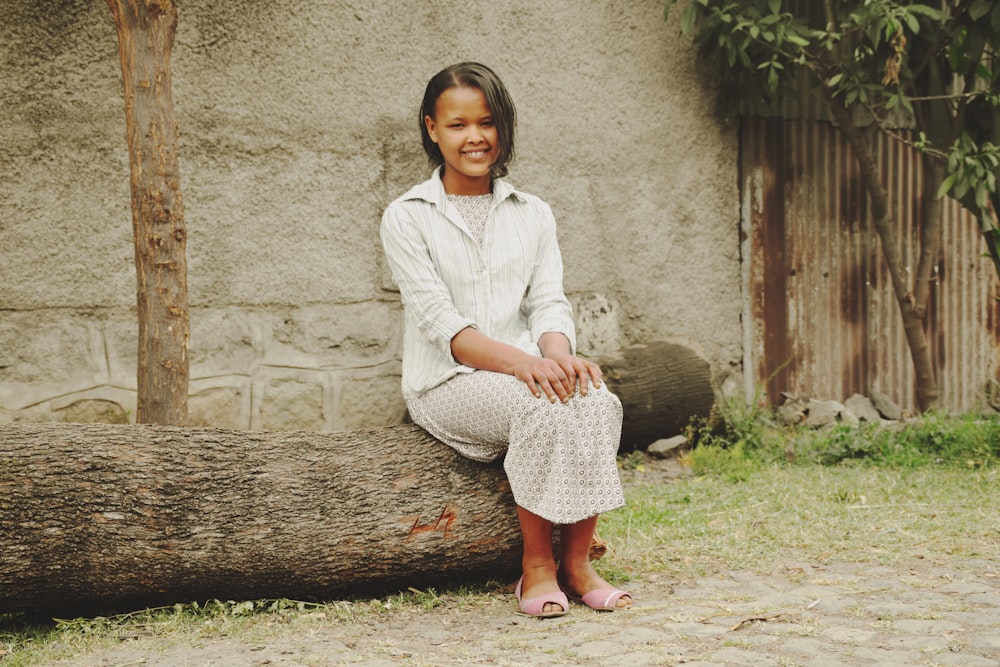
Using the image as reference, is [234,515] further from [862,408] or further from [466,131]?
[862,408]

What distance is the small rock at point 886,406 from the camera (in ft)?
20.7

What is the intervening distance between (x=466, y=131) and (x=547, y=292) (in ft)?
1.93

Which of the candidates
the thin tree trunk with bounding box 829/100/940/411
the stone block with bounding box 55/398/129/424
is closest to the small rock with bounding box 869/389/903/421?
the thin tree trunk with bounding box 829/100/940/411

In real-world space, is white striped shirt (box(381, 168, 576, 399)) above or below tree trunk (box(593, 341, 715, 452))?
above

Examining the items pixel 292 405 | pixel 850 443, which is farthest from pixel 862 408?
pixel 292 405

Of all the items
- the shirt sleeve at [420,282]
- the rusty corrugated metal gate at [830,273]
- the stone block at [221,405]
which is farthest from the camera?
the rusty corrugated metal gate at [830,273]

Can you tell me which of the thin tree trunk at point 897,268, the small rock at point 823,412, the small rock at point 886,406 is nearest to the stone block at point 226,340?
the small rock at point 823,412

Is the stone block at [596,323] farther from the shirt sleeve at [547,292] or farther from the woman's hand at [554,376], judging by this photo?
the woman's hand at [554,376]

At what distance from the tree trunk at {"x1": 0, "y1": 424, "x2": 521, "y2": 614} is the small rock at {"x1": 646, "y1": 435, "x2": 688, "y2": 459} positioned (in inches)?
93.3

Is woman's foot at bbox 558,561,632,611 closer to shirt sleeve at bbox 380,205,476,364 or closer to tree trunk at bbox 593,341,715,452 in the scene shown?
shirt sleeve at bbox 380,205,476,364

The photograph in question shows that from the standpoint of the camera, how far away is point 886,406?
20.8 ft

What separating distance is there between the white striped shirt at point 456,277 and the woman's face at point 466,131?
122mm

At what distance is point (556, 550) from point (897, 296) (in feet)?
12.0

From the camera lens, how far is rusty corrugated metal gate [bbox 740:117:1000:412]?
6223 mm
